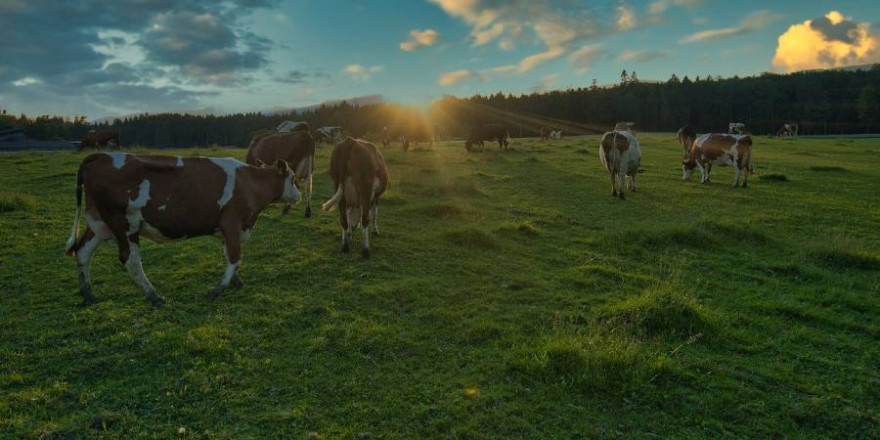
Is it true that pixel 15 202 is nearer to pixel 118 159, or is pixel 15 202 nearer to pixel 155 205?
pixel 118 159

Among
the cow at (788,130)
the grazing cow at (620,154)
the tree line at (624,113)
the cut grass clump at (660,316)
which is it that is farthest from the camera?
the tree line at (624,113)

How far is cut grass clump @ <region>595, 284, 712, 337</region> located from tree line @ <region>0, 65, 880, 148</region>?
8213 centimetres

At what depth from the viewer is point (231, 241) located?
7223mm

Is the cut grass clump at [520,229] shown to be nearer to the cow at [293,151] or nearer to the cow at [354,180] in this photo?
the cow at [354,180]

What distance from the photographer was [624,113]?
10212 cm

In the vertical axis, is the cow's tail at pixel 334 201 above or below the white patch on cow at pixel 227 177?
below

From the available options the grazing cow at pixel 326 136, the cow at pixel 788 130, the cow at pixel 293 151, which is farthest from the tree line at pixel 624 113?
the cow at pixel 293 151

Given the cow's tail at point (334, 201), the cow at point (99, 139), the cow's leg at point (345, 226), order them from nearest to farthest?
the cow's tail at point (334, 201) < the cow's leg at point (345, 226) < the cow at point (99, 139)

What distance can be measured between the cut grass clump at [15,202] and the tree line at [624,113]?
7472 centimetres

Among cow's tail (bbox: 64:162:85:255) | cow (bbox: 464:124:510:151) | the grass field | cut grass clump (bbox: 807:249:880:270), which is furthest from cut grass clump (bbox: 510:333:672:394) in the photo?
cow (bbox: 464:124:510:151)

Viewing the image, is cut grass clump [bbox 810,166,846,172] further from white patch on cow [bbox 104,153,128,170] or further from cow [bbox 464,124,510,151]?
white patch on cow [bbox 104,153,128,170]

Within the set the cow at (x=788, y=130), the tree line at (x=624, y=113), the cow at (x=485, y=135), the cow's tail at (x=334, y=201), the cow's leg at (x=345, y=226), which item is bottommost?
the cow's leg at (x=345, y=226)

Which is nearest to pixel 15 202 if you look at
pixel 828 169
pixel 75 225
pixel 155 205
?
pixel 75 225

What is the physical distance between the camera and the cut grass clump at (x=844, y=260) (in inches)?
357
